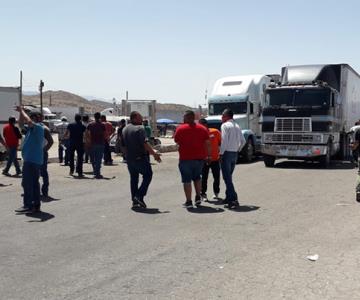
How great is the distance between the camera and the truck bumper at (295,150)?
20.1 m

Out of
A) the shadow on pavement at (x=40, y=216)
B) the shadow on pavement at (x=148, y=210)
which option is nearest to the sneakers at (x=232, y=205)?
the shadow on pavement at (x=148, y=210)

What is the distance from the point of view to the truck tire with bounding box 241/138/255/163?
2336cm

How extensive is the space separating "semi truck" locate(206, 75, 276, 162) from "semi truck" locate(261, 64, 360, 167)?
2410 mm

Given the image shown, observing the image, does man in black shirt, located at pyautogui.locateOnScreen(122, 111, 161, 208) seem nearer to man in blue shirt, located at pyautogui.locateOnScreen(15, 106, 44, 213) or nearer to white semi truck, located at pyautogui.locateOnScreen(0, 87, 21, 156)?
man in blue shirt, located at pyautogui.locateOnScreen(15, 106, 44, 213)

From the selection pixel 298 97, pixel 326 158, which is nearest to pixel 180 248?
pixel 326 158

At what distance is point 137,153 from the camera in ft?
34.1

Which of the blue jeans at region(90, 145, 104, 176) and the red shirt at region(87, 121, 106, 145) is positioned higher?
the red shirt at region(87, 121, 106, 145)

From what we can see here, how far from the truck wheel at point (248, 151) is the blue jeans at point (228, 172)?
12.4 meters

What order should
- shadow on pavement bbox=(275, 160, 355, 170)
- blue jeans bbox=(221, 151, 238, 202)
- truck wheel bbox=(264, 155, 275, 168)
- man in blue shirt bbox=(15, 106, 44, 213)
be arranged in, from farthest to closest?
truck wheel bbox=(264, 155, 275, 168) < shadow on pavement bbox=(275, 160, 355, 170) < blue jeans bbox=(221, 151, 238, 202) < man in blue shirt bbox=(15, 106, 44, 213)

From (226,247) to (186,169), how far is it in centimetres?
334

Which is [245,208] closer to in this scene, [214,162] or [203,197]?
[203,197]

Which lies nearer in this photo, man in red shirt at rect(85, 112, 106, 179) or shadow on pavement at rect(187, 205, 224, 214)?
shadow on pavement at rect(187, 205, 224, 214)

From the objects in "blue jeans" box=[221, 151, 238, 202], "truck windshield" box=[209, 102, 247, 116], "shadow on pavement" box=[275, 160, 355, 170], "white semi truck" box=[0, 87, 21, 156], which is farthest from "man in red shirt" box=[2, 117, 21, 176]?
"truck windshield" box=[209, 102, 247, 116]

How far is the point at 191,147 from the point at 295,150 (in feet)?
35.1
